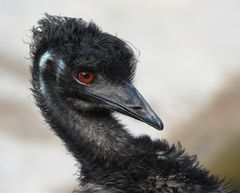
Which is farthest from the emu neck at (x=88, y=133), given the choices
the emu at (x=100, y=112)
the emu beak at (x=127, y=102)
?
the emu beak at (x=127, y=102)

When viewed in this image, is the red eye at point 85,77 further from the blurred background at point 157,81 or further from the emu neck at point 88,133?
the blurred background at point 157,81

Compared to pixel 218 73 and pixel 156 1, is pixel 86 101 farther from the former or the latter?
pixel 156 1

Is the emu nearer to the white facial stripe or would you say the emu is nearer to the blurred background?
the white facial stripe

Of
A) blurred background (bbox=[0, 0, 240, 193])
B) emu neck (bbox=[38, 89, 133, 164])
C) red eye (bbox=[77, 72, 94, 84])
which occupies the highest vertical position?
blurred background (bbox=[0, 0, 240, 193])

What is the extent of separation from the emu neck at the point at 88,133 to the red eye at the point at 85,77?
191 millimetres

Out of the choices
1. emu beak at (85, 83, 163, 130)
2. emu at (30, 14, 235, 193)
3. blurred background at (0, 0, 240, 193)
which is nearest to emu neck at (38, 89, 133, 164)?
emu at (30, 14, 235, 193)

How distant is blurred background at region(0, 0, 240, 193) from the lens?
9703 millimetres

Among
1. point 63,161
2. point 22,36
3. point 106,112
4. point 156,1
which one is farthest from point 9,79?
point 106,112

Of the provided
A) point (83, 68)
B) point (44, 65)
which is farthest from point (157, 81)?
point (83, 68)

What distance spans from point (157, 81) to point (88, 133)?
4.63m

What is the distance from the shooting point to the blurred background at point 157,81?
31.8ft

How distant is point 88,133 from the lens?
5.88m

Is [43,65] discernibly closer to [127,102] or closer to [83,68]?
[83,68]

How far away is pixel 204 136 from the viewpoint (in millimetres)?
9883
